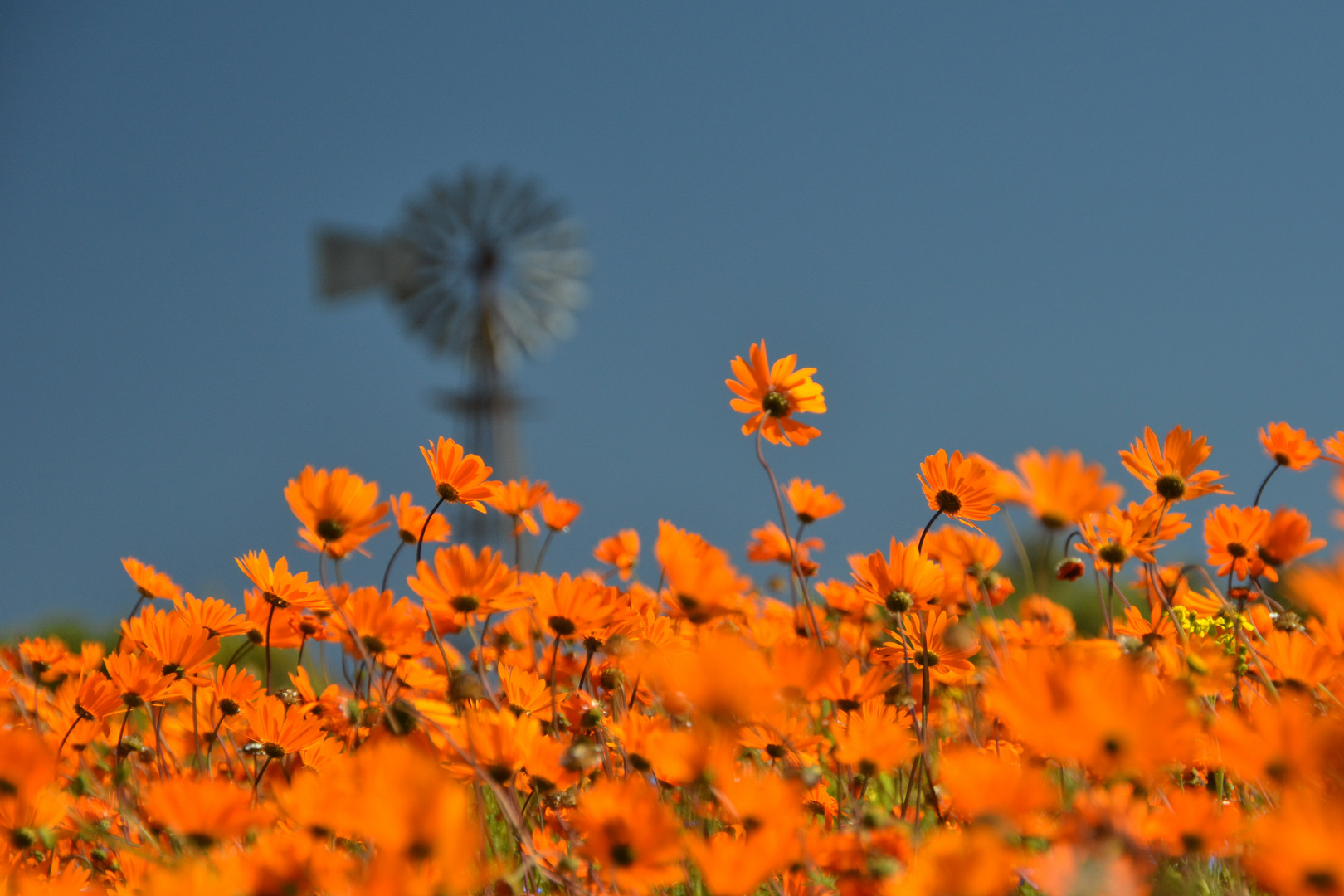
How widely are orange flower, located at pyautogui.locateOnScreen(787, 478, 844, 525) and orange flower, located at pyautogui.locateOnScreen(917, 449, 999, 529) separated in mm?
637

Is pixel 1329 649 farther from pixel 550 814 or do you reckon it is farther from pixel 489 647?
pixel 489 647

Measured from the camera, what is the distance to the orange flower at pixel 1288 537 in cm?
136

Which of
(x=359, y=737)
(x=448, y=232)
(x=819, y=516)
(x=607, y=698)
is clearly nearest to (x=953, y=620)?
(x=819, y=516)

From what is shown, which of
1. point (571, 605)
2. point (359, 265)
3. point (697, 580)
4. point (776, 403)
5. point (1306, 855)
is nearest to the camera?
point (1306, 855)

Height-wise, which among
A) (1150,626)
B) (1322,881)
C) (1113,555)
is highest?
(1113,555)

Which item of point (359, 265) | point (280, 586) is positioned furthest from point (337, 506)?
point (359, 265)

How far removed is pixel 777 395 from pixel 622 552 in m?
0.83

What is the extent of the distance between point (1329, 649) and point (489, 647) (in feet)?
5.33

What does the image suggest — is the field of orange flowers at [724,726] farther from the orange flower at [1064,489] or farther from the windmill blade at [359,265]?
the windmill blade at [359,265]

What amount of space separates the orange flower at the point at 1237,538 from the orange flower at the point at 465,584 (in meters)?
1.17

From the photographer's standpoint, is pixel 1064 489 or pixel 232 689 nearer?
pixel 1064 489

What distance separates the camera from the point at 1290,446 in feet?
5.32

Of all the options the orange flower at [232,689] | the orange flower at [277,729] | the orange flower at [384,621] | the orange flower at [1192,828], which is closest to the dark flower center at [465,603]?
the orange flower at [384,621]

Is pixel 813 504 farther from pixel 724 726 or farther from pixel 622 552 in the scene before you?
pixel 724 726
